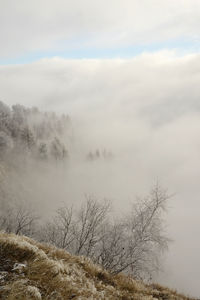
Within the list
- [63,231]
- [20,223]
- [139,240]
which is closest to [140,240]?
[139,240]

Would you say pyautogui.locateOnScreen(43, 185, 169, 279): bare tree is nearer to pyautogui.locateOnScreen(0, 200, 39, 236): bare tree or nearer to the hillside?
the hillside

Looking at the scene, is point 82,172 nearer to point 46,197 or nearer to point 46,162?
point 46,162

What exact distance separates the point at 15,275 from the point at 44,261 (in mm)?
1136

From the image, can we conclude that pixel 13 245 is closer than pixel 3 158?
Yes

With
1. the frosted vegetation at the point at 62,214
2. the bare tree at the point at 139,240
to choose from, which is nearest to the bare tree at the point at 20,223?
the frosted vegetation at the point at 62,214

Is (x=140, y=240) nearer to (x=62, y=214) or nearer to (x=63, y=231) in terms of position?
(x=62, y=214)

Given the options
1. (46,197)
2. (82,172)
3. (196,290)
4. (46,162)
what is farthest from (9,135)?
(196,290)

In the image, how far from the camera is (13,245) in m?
6.16

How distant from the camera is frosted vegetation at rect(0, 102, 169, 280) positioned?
893 inches

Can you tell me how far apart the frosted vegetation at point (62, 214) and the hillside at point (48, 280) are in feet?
13.0

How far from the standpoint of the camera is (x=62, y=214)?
32781 mm

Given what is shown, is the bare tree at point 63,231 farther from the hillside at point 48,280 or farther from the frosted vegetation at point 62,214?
the hillside at point 48,280

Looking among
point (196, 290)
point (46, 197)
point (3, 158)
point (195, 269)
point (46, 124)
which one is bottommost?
point (196, 290)

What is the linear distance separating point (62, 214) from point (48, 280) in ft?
94.3
